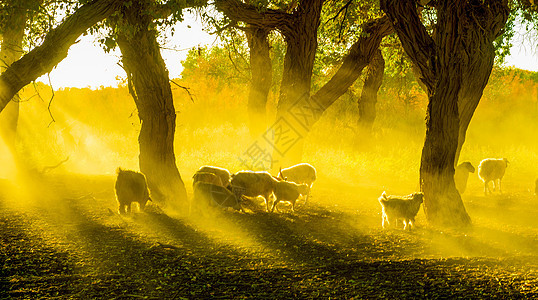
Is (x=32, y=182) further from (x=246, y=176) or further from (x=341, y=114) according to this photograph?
(x=341, y=114)

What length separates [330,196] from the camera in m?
14.9

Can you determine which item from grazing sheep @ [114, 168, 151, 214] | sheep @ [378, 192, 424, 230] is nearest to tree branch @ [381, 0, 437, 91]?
sheep @ [378, 192, 424, 230]

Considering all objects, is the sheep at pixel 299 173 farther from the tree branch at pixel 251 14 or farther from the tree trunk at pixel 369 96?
the tree trunk at pixel 369 96

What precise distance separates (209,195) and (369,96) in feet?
50.9

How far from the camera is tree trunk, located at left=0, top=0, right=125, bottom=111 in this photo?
716 cm

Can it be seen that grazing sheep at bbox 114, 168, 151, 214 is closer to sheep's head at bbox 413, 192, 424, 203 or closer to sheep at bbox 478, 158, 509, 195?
sheep's head at bbox 413, 192, 424, 203

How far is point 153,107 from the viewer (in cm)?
1104

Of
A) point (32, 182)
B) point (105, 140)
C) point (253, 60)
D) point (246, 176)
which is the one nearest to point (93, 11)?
point (246, 176)

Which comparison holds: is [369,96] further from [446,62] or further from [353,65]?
[446,62]

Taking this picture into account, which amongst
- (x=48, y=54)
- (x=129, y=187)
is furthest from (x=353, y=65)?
(x=48, y=54)

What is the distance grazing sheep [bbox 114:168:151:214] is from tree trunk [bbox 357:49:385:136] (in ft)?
49.9

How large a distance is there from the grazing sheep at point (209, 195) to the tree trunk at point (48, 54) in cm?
436

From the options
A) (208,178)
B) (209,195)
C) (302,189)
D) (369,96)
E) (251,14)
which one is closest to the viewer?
(209,195)

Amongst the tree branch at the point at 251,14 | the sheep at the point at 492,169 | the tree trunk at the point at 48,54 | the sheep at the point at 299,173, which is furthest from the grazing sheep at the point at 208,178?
the sheep at the point at 492,169
